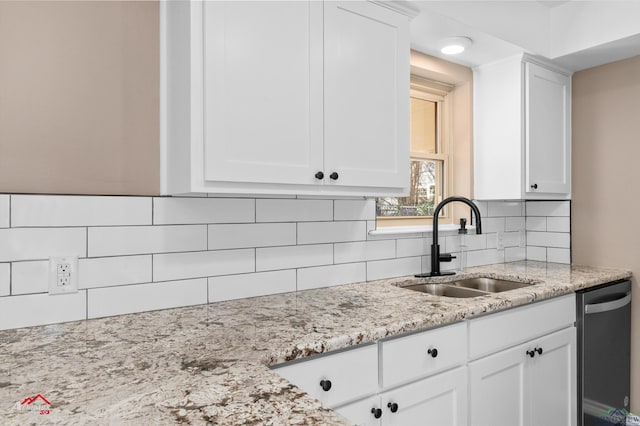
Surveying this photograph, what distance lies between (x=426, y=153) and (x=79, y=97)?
1879mm

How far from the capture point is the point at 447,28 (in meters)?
2.13

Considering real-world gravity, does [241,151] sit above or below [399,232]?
above

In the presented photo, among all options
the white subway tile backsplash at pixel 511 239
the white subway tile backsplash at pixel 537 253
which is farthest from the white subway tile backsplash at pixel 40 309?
the white subway tile backsplash at pixel 537 253

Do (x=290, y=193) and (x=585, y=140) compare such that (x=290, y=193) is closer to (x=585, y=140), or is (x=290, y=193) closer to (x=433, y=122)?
(x=433, y=122)

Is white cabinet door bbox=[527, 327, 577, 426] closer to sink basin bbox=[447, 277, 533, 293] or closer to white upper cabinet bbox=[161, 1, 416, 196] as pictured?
sink basin bbox=[447, 277, 533, 293]

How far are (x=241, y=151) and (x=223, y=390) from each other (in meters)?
0.80

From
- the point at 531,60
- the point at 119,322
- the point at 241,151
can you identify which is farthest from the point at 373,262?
the point at 531,60

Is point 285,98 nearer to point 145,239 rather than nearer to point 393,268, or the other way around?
point 145,239

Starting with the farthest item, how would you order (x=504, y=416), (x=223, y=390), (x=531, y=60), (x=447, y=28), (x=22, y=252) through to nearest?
(x=531, y=60) → (x=447, y=28) → (x=504, y=416) → (x=22, y=252) → (x=223, y=390)

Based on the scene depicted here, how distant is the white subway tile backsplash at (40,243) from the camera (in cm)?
133

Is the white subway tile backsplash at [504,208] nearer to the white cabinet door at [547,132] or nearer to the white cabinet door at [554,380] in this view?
the white cabinet door at [547,132]

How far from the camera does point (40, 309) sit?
1.37 meters

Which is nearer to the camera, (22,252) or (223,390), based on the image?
(223,390)

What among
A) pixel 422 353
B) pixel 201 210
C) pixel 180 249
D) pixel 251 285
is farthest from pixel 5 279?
pixel 422 353
